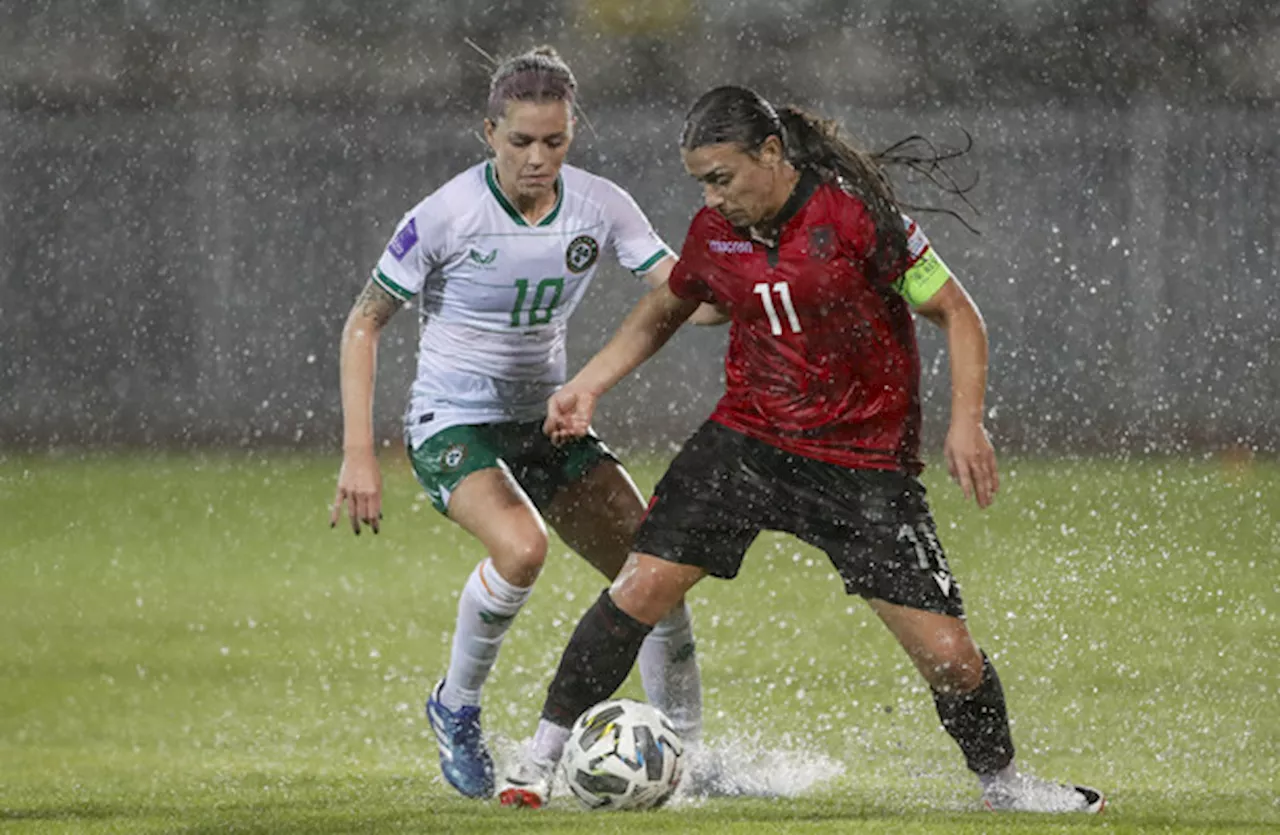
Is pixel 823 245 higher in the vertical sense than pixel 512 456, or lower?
higher

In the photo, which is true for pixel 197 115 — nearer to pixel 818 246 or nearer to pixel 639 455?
pixel 639 455

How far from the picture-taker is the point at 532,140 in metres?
5.71

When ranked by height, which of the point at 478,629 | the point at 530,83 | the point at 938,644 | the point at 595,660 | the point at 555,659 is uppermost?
the point at 530,83

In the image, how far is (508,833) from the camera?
203 inches

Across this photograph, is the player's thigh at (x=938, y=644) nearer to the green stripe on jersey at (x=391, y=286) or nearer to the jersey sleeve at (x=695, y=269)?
the jersey sleeve at (x=695, y=269)

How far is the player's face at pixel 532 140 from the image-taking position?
18.6 ft

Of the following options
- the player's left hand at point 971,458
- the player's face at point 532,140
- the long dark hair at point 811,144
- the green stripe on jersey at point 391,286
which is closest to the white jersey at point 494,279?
the green stripe on jersey at point 391,286

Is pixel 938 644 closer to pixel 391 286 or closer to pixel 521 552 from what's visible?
pixel 521 552

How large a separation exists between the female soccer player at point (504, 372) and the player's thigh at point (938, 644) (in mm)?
769

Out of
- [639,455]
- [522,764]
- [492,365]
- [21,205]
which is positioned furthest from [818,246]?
[21,205]

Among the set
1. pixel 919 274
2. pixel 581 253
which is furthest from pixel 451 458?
pixel 919 274

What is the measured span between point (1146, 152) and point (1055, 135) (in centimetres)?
66

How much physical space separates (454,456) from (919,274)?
1350 mm

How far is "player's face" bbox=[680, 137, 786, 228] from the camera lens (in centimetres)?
527
